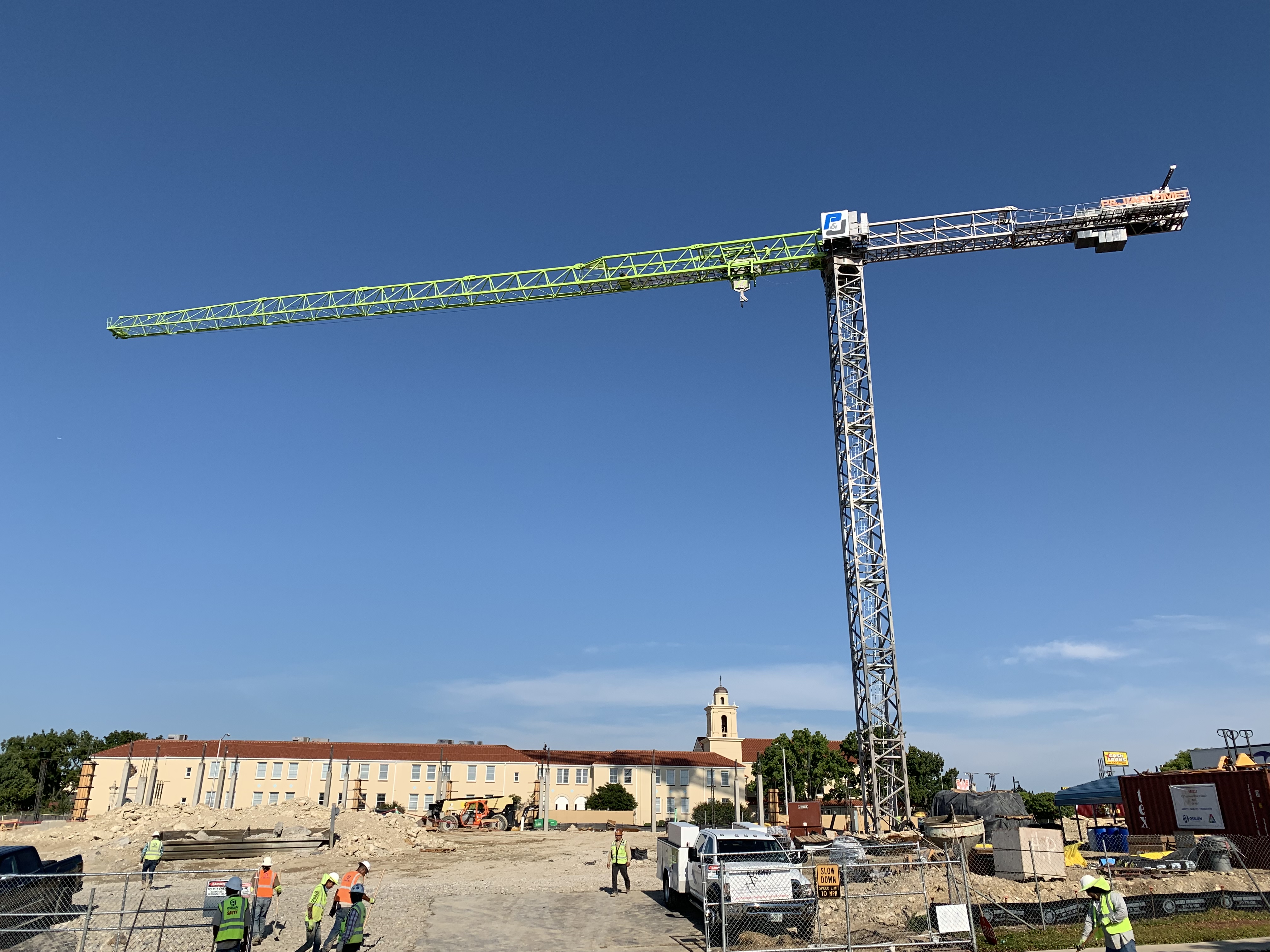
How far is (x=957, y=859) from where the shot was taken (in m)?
27.1

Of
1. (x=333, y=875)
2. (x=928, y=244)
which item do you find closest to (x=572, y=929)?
(x=333, y=875)

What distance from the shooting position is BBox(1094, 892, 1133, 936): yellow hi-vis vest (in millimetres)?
11117

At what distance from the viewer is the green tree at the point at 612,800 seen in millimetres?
74375

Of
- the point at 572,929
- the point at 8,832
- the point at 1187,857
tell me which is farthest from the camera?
the point at 8,832

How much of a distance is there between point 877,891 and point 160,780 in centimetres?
7891

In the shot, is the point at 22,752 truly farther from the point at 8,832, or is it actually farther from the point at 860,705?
the point at 860,705

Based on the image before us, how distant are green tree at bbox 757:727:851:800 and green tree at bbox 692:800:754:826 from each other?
186 inches

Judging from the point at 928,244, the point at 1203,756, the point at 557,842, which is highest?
the point at 928,244

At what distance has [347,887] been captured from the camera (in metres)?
15.1

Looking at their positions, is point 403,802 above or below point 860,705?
below

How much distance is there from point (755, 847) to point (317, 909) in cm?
914

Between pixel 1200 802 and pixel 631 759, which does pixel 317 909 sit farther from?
pixel 631 759

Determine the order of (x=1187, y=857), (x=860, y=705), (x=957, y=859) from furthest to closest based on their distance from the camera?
1. (x=860, y=705)
2. (x=957, y=859)
3. (x=1187, y=857)

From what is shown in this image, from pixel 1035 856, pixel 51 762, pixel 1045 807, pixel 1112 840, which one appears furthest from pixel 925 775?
pixel 51 762
